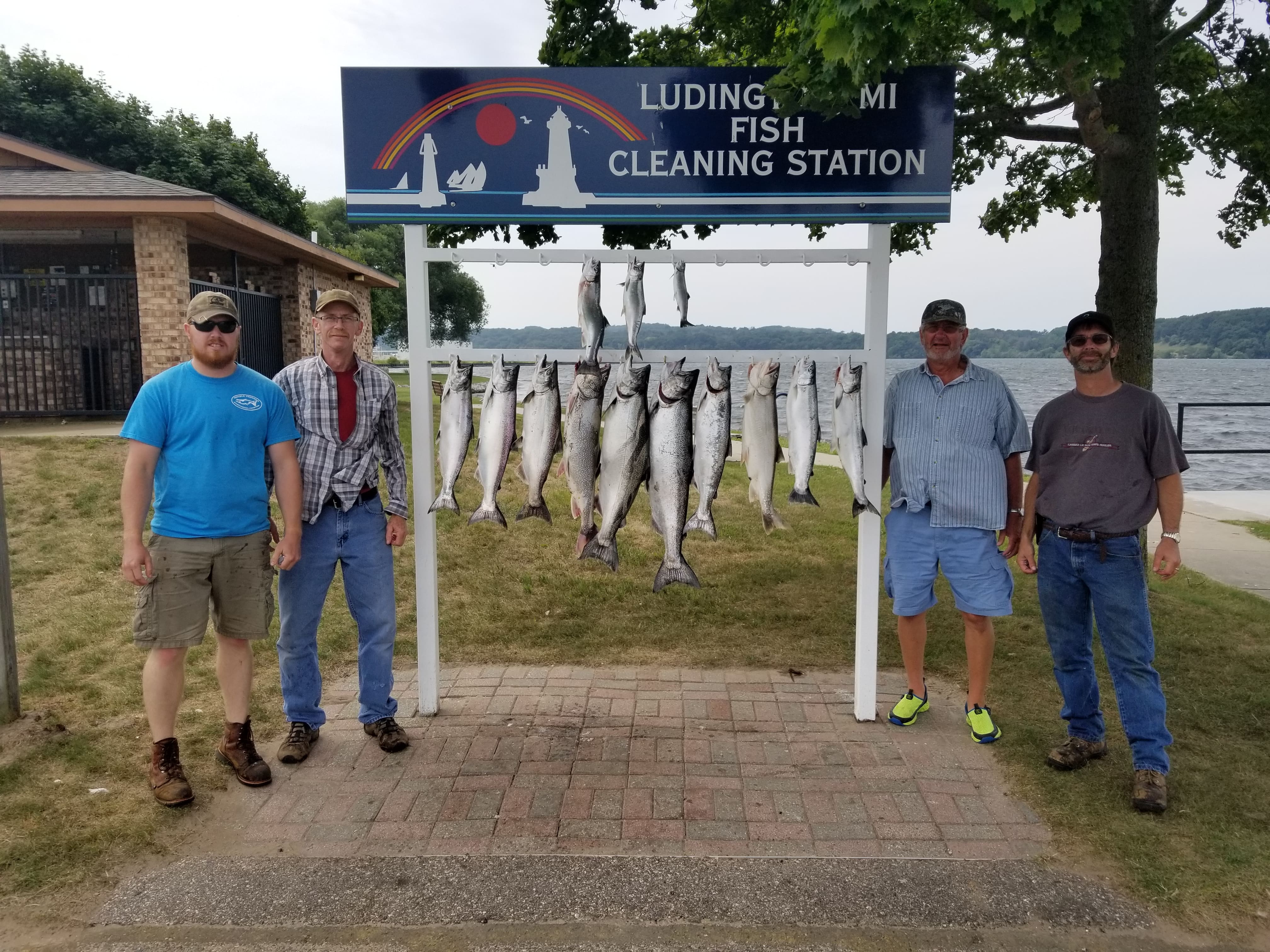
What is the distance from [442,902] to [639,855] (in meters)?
0.77

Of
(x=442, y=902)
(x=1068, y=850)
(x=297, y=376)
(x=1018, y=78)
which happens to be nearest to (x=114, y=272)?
(x=297, y=376)

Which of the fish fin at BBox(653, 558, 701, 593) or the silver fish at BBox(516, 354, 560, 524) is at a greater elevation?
the silver fish at BBox(516, 354, 560, 524)

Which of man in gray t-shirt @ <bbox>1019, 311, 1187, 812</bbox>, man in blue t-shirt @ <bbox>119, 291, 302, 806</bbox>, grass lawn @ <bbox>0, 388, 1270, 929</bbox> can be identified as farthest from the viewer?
man in gray t-shirt @ <bbox>1019, 311, 1187, 812</bbox>

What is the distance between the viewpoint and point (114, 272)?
48.8 feet

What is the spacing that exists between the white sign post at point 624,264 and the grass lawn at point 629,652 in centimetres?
85

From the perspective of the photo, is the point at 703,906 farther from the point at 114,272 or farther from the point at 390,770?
the point at 114,272

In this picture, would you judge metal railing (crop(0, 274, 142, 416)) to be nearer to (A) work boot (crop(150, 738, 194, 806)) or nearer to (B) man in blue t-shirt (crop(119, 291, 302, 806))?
(B) man in blue t-shirt (crop(119, 291, 302, 806))

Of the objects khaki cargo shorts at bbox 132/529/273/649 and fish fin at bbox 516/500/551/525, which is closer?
khaki cargo shorts at bbox 132/529/273/649

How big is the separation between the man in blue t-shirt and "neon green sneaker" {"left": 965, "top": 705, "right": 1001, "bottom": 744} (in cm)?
343

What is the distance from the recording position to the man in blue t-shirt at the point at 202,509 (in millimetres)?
3738

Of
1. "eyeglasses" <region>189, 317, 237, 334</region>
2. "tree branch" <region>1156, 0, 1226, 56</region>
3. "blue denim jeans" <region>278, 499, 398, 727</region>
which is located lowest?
"blue denim jeans" <region>278, 499, 398, 727</region>

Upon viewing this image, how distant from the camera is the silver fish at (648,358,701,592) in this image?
4059 millimetres

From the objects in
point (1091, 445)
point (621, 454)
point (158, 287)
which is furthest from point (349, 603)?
point (158, 287)

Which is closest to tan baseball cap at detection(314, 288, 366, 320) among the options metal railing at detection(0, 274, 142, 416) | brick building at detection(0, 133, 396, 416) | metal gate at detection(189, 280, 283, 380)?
brick building at detection(0, 133, 396, 416)
